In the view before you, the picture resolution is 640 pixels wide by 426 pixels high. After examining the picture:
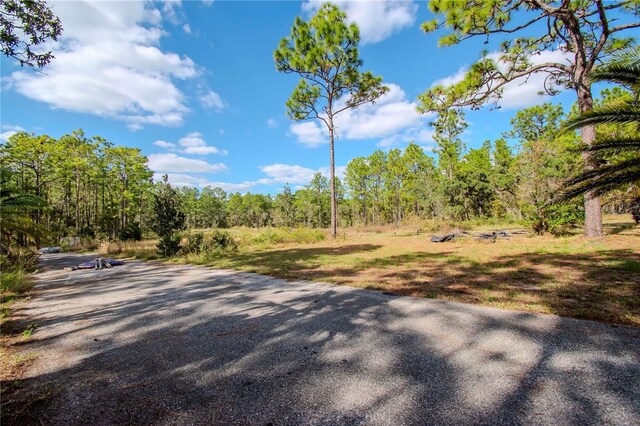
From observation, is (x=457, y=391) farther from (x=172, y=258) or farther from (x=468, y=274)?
(x=172, y=258)

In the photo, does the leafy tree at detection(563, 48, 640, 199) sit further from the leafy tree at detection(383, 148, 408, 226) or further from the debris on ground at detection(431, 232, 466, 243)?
the leafy tree at detection(383, 148, 408, 226)

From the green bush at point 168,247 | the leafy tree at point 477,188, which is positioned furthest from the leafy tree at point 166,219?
the leafy tree at point 477,188

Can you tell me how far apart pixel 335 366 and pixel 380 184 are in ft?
143

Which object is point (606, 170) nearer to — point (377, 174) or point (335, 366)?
point (335, 366)

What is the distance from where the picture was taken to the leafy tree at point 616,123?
359 centimetres

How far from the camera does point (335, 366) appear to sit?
2.51m

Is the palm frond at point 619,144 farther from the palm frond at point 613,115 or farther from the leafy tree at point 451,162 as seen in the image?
the leafy tree at point 451,162

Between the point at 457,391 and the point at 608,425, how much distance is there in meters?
0.80

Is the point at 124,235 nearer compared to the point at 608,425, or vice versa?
the point at 608,425

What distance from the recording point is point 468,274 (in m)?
6.23

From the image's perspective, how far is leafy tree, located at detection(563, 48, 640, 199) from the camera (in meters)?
3.59

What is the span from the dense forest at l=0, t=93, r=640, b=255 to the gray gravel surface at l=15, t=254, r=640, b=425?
3409 millimetres

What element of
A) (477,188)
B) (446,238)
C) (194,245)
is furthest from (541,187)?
(477,188)

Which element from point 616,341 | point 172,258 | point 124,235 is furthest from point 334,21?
point 124,235
